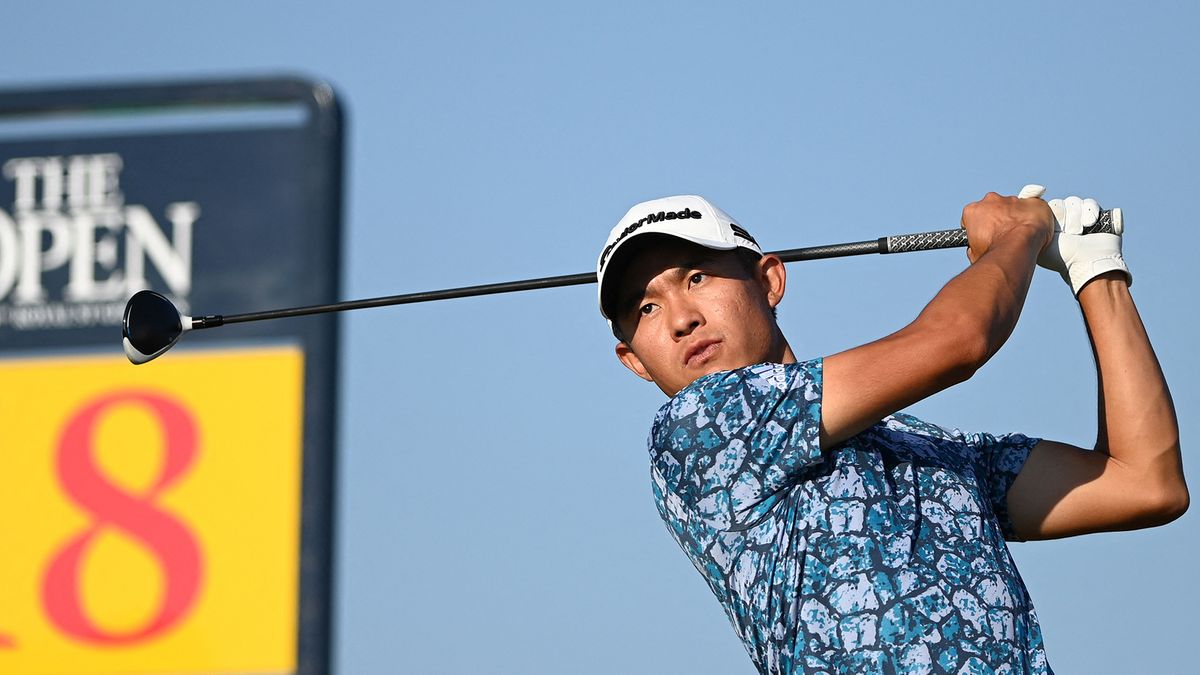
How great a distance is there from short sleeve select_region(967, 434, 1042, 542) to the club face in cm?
194

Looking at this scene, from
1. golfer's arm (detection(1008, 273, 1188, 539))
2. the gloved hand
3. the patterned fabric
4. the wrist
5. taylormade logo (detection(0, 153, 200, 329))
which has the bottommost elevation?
the patterned fabric

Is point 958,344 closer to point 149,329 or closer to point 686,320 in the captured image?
point 686,320

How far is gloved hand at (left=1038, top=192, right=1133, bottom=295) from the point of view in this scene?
3.41 m

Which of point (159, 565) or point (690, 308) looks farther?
point (159, 565)

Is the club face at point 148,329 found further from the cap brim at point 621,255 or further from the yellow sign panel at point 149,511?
the yellow sign panel at point 149,511

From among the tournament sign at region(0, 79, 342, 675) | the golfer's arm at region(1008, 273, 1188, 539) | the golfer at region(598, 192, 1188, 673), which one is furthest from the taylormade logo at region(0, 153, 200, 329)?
the golfer's arm at region(1008, 273, 1188, 539)

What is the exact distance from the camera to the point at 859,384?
2.93m

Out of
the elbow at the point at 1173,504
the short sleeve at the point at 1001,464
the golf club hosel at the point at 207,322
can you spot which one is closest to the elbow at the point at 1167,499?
the elbow at the point at 1173,504

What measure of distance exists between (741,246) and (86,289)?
11.8 feet

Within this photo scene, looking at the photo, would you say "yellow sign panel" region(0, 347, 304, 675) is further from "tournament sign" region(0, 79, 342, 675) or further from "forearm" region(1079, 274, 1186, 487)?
"forearm" region(1079, 274, 1186, 487)

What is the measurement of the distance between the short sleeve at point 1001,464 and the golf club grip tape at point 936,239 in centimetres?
39

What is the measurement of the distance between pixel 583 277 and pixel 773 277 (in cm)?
50

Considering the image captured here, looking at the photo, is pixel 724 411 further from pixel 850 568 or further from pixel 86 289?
pixel 86 289

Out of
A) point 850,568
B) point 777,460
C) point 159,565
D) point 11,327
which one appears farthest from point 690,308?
point 11,327
